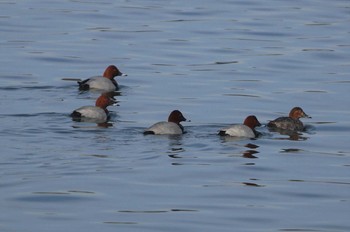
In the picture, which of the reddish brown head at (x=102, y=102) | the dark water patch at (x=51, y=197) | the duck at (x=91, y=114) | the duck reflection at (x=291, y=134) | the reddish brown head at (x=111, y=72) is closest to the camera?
the dark water patch at (x=51, y=197)

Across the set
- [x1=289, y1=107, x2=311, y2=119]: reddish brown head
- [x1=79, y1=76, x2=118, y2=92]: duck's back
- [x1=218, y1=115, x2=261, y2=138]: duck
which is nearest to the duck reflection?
[x1=289, y1=107, x2=311, y2=119]: reddish brown head

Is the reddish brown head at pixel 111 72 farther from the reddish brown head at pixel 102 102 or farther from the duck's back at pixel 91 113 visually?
the duck's back at pixel 91 113

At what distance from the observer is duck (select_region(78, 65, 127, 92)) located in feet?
78.4

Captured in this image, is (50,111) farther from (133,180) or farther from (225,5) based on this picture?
(225,5)

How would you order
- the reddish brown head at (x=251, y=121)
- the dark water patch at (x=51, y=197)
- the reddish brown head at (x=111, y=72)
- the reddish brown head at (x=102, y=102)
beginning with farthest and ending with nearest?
1. the reddish brown head at (x=111, y=72)
2. the reddish brown head at (x=102, y=102)
3. the reddish brown head at (x=251, y=121)
4. the dark water patch at (x=51, y=197)

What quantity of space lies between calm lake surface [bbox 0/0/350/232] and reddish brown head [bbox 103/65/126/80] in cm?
40

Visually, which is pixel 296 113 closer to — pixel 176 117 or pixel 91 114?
pixel 176 117

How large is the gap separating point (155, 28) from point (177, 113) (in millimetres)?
11865

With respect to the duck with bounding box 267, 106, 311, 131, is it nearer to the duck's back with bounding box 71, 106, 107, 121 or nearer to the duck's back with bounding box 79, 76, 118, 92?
the duck's back with bounding box 71, 106, 107, 121

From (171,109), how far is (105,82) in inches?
99.7

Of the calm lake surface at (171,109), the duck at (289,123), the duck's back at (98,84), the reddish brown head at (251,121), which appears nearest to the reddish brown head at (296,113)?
the duck at (289,123)

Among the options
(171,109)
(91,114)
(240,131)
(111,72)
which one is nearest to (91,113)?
(91,114)

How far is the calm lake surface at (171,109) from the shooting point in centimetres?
1540

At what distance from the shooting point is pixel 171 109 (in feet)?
72.7
